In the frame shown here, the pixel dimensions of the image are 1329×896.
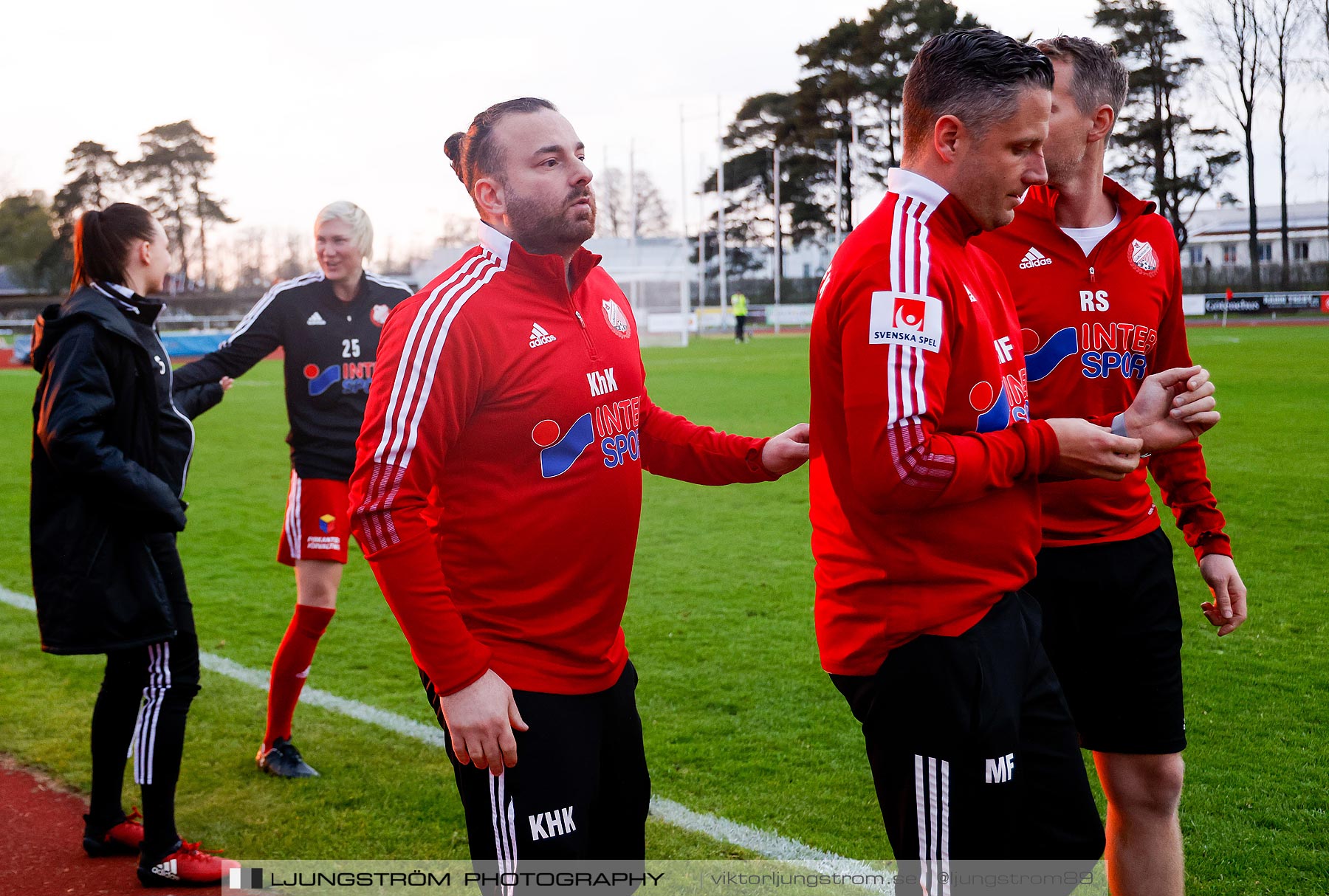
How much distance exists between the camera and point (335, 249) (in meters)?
4.94

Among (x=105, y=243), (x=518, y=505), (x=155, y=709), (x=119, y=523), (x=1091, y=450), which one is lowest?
(x=155, y=709)

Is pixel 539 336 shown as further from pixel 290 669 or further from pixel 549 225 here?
pixel 290 669

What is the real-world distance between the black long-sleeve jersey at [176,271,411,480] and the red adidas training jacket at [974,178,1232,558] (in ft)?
9.44

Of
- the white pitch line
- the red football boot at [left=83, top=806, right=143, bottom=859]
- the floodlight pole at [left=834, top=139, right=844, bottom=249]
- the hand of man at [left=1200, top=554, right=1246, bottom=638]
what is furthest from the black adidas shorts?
the floodlight pole at [left=834, top=139, right=844, bottom=249]

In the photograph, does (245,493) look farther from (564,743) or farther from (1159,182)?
(1159,182)

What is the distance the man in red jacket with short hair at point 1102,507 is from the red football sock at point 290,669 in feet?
10.1

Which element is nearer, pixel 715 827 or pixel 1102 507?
pixel 1102 507

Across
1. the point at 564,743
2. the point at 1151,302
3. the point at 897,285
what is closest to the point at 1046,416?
the point at 1151,302

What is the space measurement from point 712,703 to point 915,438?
3489 mm

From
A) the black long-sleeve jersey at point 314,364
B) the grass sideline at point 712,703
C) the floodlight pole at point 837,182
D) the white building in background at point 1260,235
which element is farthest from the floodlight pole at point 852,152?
the black long-sleeve jersey at point 314,364

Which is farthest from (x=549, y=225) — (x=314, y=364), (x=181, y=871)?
(x=314, y=364)

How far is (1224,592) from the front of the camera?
314 cm

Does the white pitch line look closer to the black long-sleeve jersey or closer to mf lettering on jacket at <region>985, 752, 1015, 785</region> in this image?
the black long-sleeve jersey

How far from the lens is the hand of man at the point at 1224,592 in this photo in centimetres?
314
